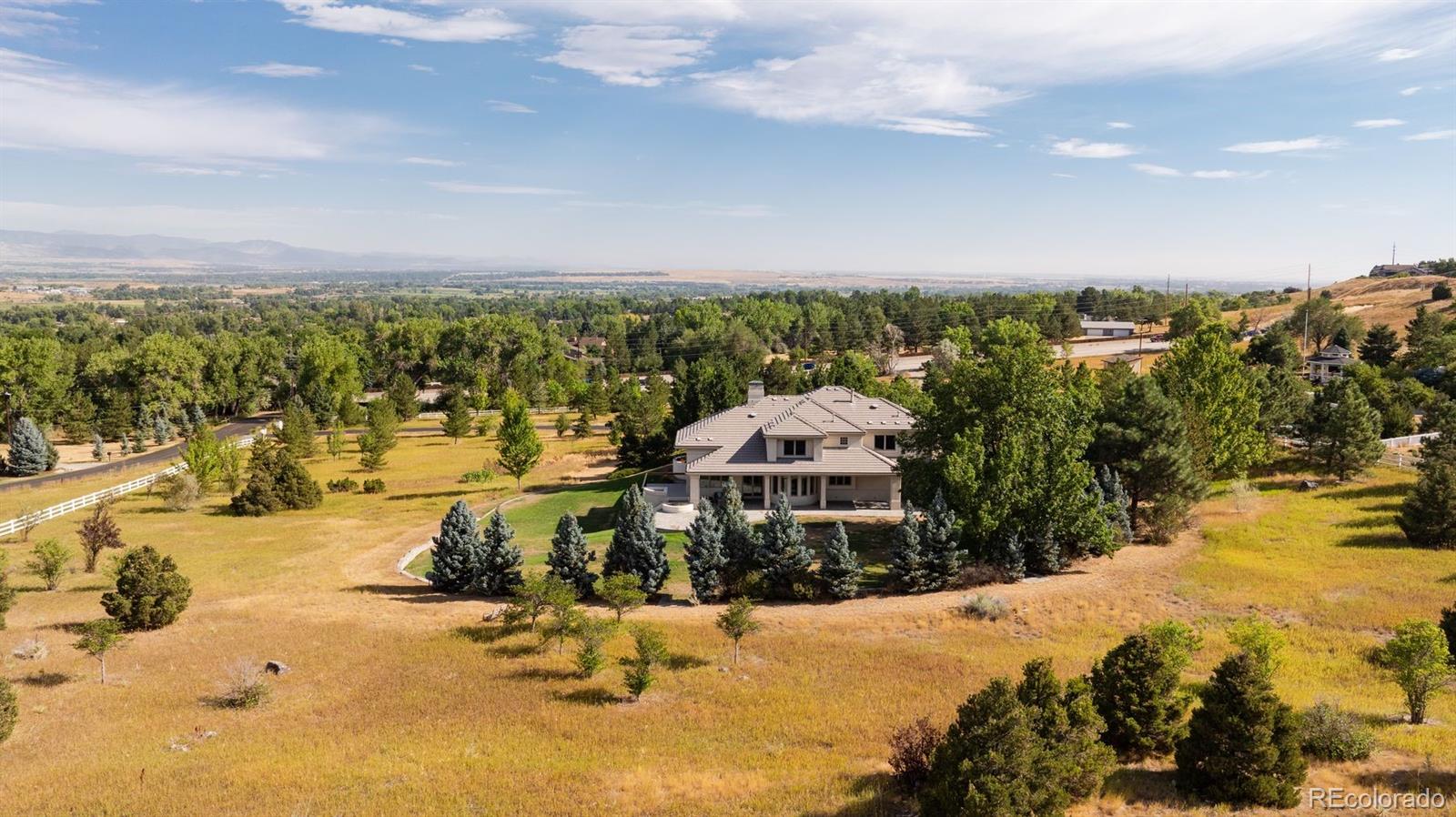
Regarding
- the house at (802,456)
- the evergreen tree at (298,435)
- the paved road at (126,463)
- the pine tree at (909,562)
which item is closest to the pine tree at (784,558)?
the pine tree at (909,562)

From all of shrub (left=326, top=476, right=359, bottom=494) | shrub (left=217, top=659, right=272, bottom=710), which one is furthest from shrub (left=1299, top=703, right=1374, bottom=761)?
shrub (left=326, top=476, right=359, bottom=494)

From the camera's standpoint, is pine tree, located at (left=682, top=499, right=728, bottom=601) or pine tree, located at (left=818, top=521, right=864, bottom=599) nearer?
pine tree, located at (left=818, top=521, right=864, bottom=599)

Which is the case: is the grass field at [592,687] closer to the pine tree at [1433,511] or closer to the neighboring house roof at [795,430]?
the pine tree at [1433,511]

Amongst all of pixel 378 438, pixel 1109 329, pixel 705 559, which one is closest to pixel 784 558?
pixel 705 559

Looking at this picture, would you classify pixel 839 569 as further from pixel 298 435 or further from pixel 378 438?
pixel 298 435

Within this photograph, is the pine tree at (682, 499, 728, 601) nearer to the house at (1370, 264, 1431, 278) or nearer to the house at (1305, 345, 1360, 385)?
the house at (1305, 345, 1360, 385)

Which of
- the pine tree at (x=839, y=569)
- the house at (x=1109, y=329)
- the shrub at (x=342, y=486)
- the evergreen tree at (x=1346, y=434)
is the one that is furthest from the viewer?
the house at (x=1109, y=329)
